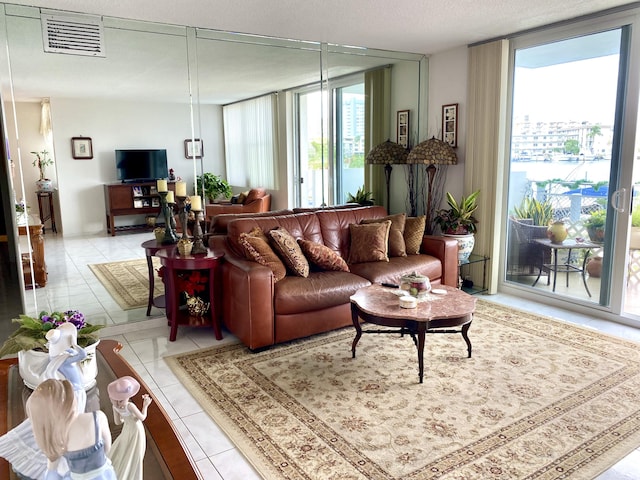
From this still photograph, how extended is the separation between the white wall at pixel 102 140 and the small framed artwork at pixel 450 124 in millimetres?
2584

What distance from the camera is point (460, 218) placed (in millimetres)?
4891

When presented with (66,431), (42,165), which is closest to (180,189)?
(42,165)

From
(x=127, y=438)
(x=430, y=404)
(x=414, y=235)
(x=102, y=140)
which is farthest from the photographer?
(x=414, y=235)

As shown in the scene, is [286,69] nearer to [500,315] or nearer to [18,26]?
[18,26]

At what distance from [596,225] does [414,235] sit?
1572 millimetres

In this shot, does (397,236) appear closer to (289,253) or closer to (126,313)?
(289,253)

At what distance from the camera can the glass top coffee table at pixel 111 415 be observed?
1.37 meters

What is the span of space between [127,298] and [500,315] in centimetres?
332

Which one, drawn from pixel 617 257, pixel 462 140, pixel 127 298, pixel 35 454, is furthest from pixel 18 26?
pixel 617 257

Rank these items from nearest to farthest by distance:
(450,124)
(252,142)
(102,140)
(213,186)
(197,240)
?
(197,240) < (102,140) < (213,186) < (252,142) < (450,124)

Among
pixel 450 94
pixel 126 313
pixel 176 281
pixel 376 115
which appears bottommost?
pixel 126 313

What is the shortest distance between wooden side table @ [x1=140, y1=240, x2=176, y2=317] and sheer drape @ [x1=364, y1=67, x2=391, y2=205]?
2.41m

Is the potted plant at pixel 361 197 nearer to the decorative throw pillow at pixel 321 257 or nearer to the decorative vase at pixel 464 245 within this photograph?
the decorative vase at pixel 464 245

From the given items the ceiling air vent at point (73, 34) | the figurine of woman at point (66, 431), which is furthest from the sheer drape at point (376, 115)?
the figurine of woman at point (66, 431)
